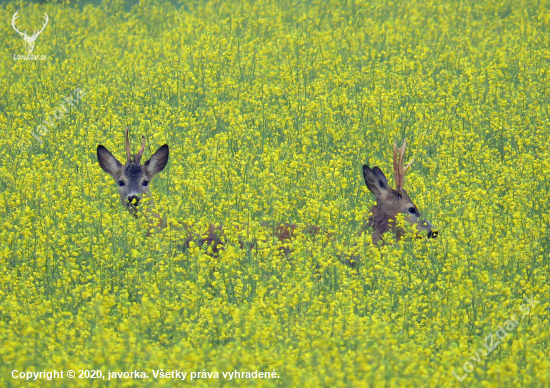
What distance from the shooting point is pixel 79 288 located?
7535mm

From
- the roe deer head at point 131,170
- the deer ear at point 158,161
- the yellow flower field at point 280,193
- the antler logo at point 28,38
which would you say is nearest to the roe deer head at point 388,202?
the yellow flower field at point 280,193

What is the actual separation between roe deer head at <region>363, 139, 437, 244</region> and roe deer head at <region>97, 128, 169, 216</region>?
2.76 metres

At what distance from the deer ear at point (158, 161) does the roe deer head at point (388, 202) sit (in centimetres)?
266

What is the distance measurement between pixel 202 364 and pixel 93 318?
1468mm

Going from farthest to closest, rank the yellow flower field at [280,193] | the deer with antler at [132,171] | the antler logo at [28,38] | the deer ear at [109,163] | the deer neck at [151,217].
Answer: the antler logo at [28,38]
the deer ear at [109,163]
the deer with antler at [132,171]
the deer neck at [151,217]
the yellow flower field at [280,193]

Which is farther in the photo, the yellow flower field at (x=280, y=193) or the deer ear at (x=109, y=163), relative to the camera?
the deer ear at (x=109, y=163)

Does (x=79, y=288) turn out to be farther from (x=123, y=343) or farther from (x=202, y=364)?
(x=202, y=364)

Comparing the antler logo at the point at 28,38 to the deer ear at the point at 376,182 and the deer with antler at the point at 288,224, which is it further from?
the deer ear at the point at 376,182

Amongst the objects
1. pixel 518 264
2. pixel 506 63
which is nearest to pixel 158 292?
pixel 518 264

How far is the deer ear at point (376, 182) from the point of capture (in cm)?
1011

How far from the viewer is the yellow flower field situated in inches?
248

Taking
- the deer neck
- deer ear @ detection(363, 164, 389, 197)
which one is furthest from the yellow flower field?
deer ear @ detection(363, 164, 389, 197)

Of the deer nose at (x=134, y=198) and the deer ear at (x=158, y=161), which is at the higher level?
the deer ear at (x=158, y=161)

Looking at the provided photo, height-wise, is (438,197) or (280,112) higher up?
(280,112)
